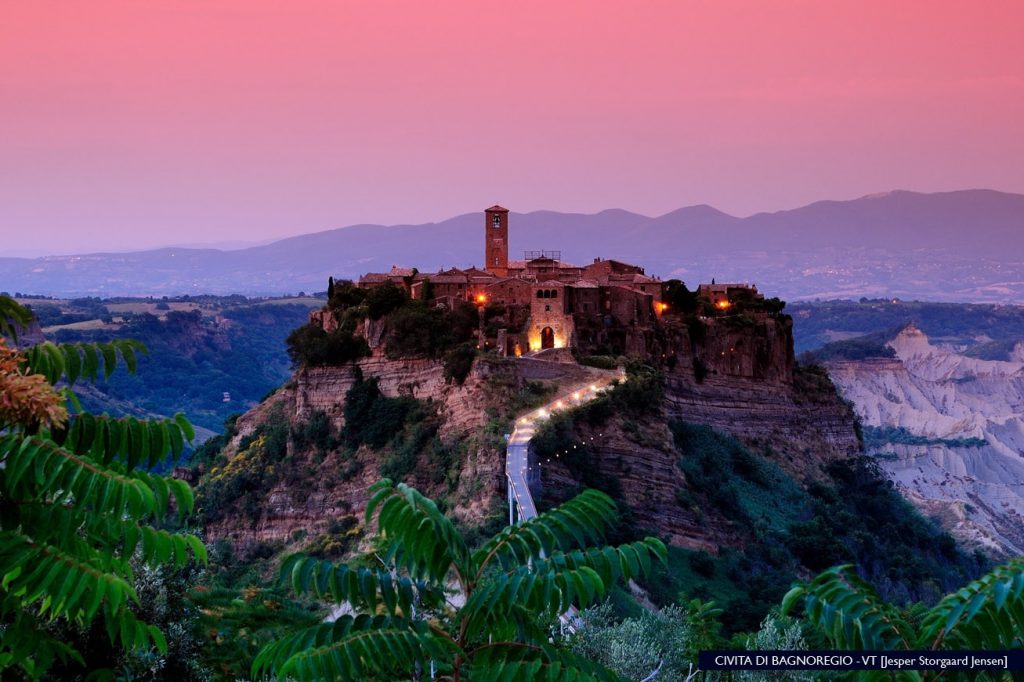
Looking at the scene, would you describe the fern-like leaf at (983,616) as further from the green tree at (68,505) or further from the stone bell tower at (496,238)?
the stone bell tower at (496,238)

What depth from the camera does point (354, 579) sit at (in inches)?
324

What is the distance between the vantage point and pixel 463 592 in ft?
28.6

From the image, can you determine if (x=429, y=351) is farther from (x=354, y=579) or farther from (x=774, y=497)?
(x=354, y=579)

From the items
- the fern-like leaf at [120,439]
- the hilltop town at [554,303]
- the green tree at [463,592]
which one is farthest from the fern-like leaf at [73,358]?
the hilltop town at [554,303]

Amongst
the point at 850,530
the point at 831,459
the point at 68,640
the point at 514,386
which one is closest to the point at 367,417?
the point at 514,386

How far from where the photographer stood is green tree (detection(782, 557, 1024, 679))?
787cm

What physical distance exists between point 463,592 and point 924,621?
9.45 ft

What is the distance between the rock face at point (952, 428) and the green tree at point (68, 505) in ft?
219

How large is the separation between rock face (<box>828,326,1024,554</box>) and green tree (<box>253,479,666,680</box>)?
65.0 metres

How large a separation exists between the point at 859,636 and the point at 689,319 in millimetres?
48788

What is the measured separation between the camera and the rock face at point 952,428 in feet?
271

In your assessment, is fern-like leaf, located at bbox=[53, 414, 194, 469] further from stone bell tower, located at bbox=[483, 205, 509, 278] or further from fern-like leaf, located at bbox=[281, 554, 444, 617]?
stone bell tower, located at bbox=[483, 205, 509, 278]

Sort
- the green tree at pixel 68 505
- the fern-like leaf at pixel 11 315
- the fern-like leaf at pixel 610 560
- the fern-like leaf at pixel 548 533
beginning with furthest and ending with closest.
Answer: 1. the fern-like leaf at pixel 548 533
2. the fern-like leaf at pixel 11 315
3. the fern-like leaf at pixel 610 560
4. the green tree at pixel 68 505
